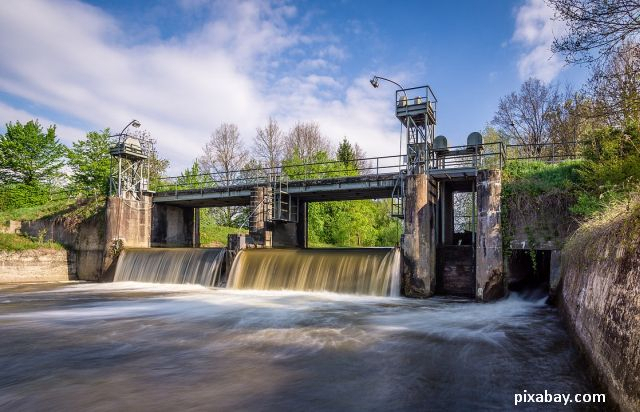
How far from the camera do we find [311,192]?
25562 millimetres

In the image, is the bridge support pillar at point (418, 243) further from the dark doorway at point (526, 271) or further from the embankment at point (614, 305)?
the embankment at point (614, 305)

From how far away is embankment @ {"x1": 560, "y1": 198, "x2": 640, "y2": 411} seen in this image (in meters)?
4.71

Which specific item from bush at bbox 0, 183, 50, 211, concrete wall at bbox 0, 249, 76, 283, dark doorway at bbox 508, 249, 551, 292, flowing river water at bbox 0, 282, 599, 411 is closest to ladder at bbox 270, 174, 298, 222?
flowing river water at bbox 0, 282, 599, 411

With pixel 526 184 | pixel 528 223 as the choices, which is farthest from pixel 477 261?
pixel 526 184

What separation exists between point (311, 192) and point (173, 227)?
515 inches

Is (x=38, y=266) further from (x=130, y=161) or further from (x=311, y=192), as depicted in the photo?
(x=311, y=192)

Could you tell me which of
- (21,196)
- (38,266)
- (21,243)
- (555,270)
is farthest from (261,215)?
(21,196)

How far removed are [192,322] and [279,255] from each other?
8.24 m

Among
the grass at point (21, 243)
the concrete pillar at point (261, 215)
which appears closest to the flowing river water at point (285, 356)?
the concrete pillar at point (261, 215)

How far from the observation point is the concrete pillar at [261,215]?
82.0 ft

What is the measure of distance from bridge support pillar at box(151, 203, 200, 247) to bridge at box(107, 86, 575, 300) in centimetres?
8

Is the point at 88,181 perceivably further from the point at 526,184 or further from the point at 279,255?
the point at 526,184

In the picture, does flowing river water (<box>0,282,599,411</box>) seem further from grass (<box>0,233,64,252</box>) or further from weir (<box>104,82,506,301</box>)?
grass (<box>0,233,64,252</box>)

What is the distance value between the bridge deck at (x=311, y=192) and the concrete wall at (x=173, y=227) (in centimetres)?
92
